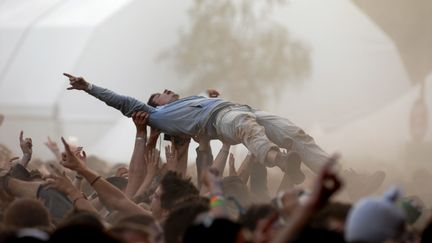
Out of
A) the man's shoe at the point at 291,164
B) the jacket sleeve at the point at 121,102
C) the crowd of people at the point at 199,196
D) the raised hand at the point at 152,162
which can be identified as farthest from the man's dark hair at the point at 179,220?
the jacket sleeve at the point at 121,102

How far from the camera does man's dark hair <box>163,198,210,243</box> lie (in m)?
6.39

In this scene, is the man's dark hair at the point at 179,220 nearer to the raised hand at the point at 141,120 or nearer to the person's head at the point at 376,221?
the person's head at the point at 376,221

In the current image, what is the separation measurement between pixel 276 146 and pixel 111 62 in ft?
54.7

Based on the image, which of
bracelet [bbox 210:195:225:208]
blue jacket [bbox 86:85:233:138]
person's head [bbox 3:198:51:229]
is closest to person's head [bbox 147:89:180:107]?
blue jacket [bbox 86:85:233:138]

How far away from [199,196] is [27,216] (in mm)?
1093

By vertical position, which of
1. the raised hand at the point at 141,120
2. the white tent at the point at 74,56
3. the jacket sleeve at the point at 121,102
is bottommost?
the white tent at the point at 74,56

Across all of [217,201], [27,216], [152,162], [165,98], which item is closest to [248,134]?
[152,162]

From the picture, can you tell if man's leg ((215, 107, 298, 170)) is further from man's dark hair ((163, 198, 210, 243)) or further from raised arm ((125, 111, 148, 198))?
man's dark hair ((163, 198, 210, 243))

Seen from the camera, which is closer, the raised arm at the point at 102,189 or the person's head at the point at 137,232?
the person's head at the point at 137,232

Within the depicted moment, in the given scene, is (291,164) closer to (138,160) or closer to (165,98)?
(138,160)

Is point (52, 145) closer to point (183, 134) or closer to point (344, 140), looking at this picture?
point (183, 134)

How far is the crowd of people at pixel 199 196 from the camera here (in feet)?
17.2

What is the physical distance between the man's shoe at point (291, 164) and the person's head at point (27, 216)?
2818 mm

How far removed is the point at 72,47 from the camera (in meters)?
26.4
